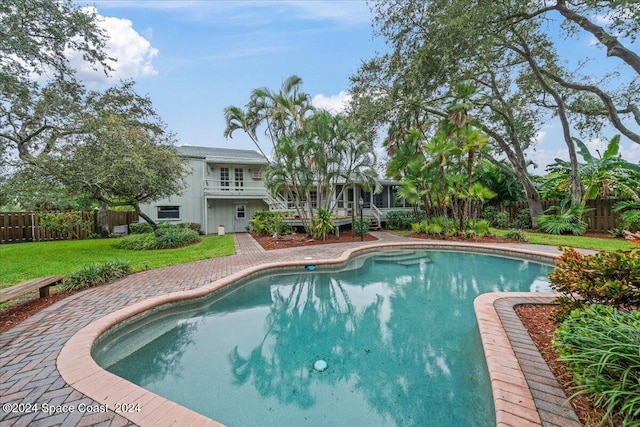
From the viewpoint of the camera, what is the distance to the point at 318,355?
13.3 feet

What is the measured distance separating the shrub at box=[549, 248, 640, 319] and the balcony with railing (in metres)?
17.2

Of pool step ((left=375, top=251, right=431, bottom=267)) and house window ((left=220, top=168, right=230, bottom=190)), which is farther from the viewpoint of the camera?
house window ((left=220, top=168, right=230, bottom=190))

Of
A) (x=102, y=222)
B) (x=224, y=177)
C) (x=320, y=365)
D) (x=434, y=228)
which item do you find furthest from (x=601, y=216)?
(x=102, y=222)

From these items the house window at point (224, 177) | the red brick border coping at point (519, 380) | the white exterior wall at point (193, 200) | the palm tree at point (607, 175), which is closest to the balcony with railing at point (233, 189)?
the house window at point (224, 177)

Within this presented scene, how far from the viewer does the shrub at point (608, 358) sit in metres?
2.02

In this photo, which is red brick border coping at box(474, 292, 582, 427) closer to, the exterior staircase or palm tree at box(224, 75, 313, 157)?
palm tree at box(224, 75, 313, 157)

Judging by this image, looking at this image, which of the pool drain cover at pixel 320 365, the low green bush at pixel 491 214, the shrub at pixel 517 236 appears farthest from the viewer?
the low green bush at pixel 491 214

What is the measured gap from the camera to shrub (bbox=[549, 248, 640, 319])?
10.4 feet

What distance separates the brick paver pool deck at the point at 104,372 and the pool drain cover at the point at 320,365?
1.73m

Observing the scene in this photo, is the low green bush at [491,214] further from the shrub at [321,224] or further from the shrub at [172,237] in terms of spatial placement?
the shrub at [172,237]

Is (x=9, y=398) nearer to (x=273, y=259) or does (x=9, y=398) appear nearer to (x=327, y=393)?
(x=327, y=393)

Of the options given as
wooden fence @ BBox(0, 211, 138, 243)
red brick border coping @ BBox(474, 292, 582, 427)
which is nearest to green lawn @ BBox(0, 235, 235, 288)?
wooden fence @ BBox(0, 211, 138, 243)

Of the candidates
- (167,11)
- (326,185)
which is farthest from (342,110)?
(167,11)

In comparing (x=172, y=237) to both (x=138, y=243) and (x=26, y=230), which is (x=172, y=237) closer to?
(x=138, y=243)
